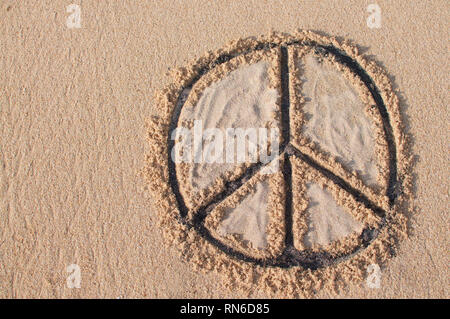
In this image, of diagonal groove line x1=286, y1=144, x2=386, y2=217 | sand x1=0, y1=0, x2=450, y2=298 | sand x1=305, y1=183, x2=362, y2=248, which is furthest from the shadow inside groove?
sand x1=0, y1=0, x2=450, y2=298

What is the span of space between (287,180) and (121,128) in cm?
167

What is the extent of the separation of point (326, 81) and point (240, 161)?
46.3 inches

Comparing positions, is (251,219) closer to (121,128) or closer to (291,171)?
(291,171)

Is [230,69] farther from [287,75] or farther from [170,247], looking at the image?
[170,247]

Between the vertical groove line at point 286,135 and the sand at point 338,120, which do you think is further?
the sand at point 338,120

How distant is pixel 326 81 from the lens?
146 inches

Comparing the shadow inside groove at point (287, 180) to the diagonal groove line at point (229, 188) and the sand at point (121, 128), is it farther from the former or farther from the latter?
the sand at point (121, 128)

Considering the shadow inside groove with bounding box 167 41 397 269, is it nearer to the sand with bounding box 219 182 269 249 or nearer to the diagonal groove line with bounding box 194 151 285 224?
the diagonal groove line with bounding box 194 151 285 224

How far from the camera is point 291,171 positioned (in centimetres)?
351

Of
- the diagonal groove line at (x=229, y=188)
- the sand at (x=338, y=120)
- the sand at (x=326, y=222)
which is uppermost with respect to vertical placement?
the sand at (x=338, y=120)

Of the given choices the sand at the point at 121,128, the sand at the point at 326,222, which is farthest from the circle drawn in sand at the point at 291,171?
the sand at the point at 121,128

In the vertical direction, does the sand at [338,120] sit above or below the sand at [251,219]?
above

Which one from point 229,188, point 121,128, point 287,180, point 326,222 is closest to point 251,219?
point 229,188

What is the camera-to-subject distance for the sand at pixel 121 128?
331 cm
